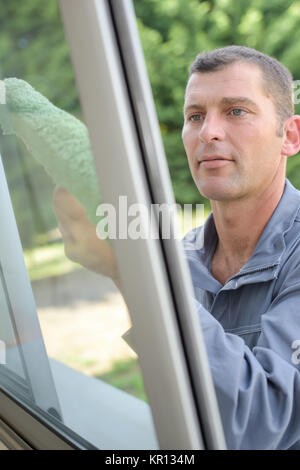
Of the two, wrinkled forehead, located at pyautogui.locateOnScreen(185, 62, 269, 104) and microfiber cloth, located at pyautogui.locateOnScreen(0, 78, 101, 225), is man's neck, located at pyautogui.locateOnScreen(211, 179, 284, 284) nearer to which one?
wrinkled forehead, located at pyautogui.locateOnScreen(185, 62, 269, 104)

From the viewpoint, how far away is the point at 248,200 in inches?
42.8

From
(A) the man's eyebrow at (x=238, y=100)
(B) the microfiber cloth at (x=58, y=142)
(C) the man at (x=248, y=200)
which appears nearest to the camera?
(B) the microfiber cloth at (x=58, y=142)

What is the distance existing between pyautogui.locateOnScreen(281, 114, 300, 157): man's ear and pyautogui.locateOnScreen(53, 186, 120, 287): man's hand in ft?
2.09


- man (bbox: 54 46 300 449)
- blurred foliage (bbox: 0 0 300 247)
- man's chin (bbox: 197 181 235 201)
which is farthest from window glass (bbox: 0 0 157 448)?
blurred foliage (bbox: 0 0 300 247)

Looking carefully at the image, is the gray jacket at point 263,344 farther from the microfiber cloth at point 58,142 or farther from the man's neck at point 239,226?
the microfiber cloth at point 58,142

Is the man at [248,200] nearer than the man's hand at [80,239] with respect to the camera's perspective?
No

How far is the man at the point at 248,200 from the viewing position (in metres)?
0.77

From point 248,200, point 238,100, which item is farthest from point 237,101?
point 248,200

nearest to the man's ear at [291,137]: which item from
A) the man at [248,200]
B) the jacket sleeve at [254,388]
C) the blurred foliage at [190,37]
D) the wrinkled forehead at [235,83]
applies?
the man at [248,200]

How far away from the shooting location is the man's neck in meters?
1.08

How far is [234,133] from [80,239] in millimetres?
536

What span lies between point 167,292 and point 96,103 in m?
0.23

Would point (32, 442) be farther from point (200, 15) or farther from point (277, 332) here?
point (200, 15)
